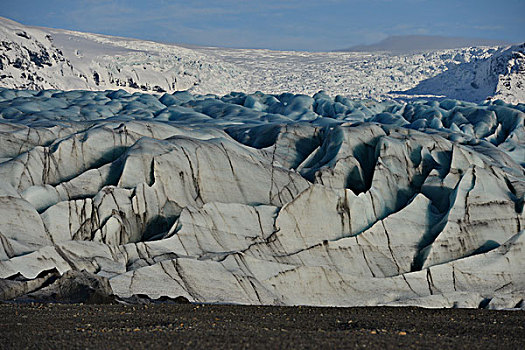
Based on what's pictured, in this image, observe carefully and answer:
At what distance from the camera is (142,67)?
80750mm

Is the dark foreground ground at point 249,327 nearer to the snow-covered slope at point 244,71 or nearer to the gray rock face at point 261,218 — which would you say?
the gray rock face at point 261,218

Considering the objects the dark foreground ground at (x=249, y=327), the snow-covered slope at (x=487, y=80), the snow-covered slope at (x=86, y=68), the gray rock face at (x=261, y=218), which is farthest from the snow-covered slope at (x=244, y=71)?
the dark foreground ground at (x=249, y=327)

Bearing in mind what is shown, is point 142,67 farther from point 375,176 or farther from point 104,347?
point 104,347

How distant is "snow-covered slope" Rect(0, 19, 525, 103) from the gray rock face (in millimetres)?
52970

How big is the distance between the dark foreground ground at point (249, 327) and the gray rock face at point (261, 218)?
8.41 ft

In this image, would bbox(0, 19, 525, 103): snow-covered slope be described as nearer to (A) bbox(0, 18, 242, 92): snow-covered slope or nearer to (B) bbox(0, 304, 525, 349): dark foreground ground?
(A) bbox(0, 18, 242, 92): snow-covered slope

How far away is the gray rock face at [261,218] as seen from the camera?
13398 millimetres

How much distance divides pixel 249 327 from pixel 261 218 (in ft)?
26.6

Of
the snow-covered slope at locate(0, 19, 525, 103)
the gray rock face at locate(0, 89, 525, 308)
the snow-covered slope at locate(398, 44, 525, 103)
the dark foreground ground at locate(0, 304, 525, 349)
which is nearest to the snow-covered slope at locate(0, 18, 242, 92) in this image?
the snow-covered slope at locate(0, 19, 525, 103)

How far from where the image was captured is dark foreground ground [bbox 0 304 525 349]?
688 centimetres

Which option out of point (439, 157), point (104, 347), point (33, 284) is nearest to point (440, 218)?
point (439, 157)

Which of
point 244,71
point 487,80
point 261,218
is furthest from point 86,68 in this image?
point 261,218

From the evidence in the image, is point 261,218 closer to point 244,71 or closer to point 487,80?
point 487,80

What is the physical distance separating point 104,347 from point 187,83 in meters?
77.7
